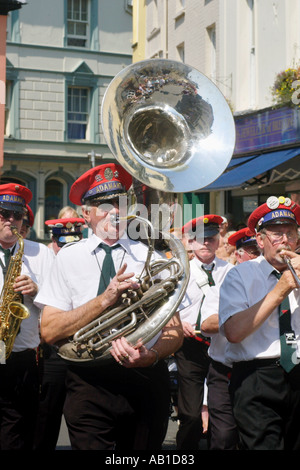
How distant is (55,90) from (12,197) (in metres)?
25.8

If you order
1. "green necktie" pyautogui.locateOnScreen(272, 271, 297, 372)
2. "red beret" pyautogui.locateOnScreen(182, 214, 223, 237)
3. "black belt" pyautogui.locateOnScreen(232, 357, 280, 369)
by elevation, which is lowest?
"black belt" pyautogui.locateOnScreen(232, 357, 280, 369)

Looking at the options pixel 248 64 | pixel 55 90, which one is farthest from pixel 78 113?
pixel 248 64

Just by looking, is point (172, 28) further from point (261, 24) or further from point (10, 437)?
point (10, 437)

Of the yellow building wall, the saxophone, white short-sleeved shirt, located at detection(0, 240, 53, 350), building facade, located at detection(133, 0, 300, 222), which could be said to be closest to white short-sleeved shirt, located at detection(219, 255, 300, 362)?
the saxophone

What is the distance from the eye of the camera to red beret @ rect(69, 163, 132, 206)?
4582mm

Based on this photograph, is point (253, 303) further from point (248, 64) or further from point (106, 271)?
point (248, 64)

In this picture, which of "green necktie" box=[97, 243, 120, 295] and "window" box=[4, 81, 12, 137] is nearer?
"green necktie" box=[97, 243, 120, 295]

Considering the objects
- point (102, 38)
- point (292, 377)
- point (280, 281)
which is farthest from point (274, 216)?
point (102, 38)

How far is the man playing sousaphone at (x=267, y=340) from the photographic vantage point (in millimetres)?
4352

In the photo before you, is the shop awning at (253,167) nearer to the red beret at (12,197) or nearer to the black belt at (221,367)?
the black belt at (221,367)

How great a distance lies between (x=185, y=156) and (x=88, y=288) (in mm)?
1067

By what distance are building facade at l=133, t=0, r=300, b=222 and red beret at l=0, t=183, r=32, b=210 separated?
8.33 meters

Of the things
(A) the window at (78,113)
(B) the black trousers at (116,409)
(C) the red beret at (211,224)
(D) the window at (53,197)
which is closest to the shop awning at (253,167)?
(C) the red beret at (211,224)

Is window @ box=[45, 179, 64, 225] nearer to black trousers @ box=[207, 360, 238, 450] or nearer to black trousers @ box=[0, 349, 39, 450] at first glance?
black trousers @ box=[207, 360, 238, 450]
